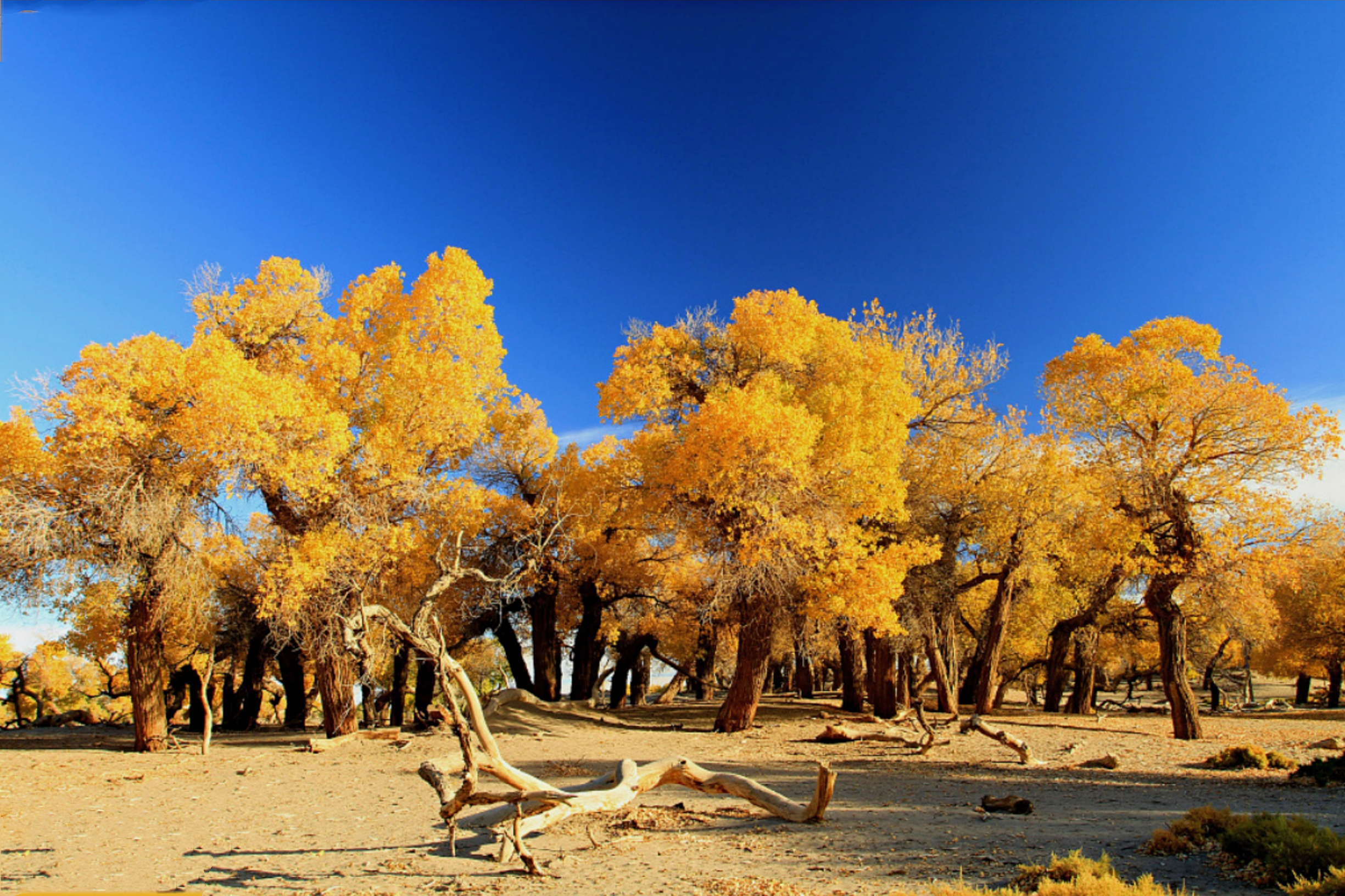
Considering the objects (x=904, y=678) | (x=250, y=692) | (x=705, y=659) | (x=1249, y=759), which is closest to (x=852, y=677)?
(x=904, y=678)

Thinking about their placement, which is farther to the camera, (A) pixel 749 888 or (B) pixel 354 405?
(B) pixel 354 405

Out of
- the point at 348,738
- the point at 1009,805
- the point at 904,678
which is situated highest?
the point at 1009,805

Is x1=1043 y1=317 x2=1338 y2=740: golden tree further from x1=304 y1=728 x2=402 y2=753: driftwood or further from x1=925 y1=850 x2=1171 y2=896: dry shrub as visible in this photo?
x1=304 y1=728 x2=402 y2=753: driftwood

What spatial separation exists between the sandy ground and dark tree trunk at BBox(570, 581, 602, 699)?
8.82 metres

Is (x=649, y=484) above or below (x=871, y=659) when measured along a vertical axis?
above

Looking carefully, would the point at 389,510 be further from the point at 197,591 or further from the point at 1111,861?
the point at 1111,861

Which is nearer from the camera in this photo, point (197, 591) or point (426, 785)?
point (426, 785)

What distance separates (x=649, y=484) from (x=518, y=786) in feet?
38.6

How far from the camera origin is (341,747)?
60.4 feet

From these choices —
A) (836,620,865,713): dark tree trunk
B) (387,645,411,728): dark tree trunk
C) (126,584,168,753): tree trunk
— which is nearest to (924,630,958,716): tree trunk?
(836,620,865,713): dark tree trunk

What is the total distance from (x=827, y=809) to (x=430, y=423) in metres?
14.0

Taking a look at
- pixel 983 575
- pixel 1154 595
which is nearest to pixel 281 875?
pixel 1154 595

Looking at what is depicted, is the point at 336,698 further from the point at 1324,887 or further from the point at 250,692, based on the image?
the point at 1324,887

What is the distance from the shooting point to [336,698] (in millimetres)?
19938
